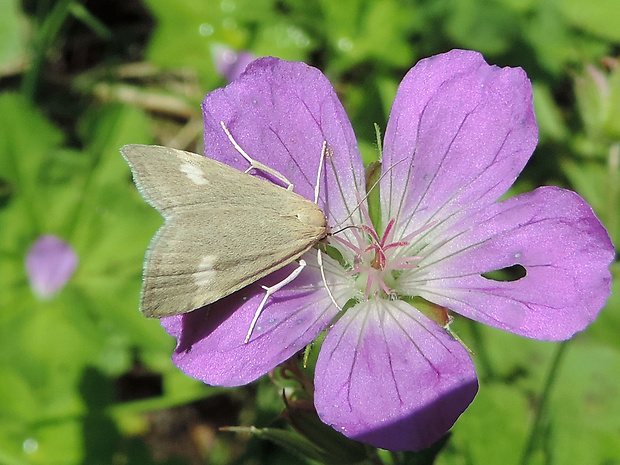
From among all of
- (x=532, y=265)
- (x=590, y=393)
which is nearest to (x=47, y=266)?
(x=532, y=265)

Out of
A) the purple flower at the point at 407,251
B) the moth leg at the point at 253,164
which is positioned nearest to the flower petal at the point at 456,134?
the purple flower at the point at 407,251

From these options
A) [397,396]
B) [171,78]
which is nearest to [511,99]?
[397,396]

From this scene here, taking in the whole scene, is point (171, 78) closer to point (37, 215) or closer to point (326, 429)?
point (37, 215)

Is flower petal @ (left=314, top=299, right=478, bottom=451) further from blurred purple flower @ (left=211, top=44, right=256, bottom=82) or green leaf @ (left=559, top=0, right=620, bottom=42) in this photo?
green leaf @ (left=559, top=0, right=620, bottom=42)

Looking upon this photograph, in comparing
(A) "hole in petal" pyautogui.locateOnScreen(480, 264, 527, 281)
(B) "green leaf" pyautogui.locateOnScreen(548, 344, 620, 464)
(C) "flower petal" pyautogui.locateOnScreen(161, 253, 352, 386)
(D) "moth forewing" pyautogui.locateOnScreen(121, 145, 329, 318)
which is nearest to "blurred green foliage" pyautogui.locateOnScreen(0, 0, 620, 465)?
(B) "green leaf" pyautogui.locateOnScreen(548, 344, 620, 464)

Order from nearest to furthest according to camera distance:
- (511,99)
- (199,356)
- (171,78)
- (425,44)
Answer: (199,356) < (511,99) < (425,44) < (171,78)

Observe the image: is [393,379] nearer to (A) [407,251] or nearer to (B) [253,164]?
(A) [407,251]

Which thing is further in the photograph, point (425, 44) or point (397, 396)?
point (425, 44)
